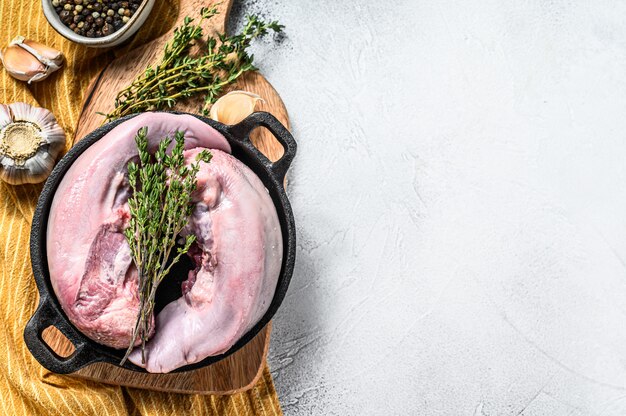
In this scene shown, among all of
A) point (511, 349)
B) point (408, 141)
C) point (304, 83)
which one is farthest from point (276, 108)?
point (511, 349)

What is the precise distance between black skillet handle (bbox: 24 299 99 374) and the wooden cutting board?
0.79ft

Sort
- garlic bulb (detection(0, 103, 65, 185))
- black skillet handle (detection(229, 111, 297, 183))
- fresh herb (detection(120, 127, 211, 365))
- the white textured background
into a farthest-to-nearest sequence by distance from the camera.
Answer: the white textured background → garlic bulb (detection(0, 103, 65, 185)) → black skillet handle (detection(229, 111, 297, 183)) → fresh herb (detection(120, 127, 211, 365))

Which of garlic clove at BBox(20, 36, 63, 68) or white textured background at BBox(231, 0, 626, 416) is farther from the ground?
garlic clove at BBox(20, 36, 63, 68)

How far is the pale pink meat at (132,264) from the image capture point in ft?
5.19

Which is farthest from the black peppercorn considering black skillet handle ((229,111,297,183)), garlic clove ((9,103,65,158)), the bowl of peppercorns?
black skillet handle ((229,111,297,183))

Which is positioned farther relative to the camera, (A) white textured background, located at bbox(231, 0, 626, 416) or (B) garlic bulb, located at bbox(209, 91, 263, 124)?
(A) white textured background, located at bbox(231, 0, 626, 416)

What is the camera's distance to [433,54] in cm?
217

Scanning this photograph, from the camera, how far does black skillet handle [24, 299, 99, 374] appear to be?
1.62 meters

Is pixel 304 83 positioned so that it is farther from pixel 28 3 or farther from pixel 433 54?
pixel 28 3

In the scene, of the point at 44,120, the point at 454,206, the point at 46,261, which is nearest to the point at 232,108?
the point at 44,120

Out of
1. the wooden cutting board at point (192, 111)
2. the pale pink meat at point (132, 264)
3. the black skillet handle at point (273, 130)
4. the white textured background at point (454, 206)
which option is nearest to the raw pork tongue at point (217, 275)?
the pale pink meat at point (132, 264)

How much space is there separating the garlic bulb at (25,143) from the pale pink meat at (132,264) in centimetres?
26

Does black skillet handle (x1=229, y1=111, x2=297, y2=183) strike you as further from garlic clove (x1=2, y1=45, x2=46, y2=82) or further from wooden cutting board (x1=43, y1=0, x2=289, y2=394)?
garlic clove (x1=2, y1=45, x2=46, y2=82)

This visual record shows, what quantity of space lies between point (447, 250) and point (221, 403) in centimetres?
78
